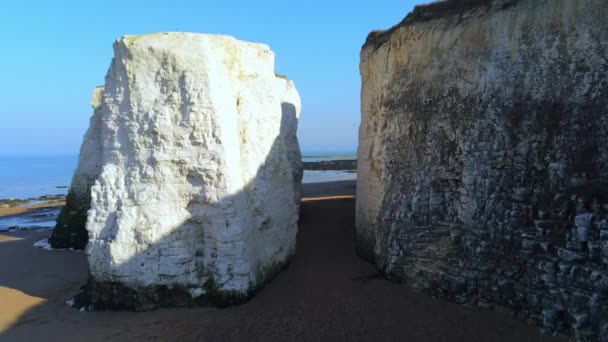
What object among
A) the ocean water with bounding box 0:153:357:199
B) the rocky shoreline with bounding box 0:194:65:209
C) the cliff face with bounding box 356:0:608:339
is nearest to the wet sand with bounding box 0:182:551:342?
the cliff face with bounding box 356:0:608:339

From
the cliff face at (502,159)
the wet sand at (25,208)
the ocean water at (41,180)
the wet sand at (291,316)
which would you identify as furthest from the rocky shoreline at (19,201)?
the cliff face at (502,159)

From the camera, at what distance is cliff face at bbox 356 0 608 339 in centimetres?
645

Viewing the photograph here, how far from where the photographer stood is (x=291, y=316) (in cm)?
818

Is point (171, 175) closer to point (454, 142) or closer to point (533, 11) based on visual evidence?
point (454, 142)

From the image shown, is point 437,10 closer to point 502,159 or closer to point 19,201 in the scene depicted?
point 502,159

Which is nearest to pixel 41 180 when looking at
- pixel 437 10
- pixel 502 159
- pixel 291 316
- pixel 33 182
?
pixel 33 182

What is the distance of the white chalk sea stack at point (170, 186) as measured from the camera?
8.33m

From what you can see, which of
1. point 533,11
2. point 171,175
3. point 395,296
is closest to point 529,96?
point 533,11

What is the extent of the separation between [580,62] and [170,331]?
8.40 m

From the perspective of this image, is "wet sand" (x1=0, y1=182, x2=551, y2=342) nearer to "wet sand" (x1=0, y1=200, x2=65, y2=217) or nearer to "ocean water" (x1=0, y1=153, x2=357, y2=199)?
"wet sand" (x1=0, y1=200, x2=65, y2=217)

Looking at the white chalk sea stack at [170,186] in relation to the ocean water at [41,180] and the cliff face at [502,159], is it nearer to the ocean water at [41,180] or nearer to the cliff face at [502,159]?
the cliff face at [502,159]

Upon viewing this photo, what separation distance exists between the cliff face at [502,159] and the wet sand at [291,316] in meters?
0.48

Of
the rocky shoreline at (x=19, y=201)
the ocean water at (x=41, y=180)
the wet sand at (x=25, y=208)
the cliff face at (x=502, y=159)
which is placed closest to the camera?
the cliff face at (x=502, y=159)

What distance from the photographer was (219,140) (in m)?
8.40
